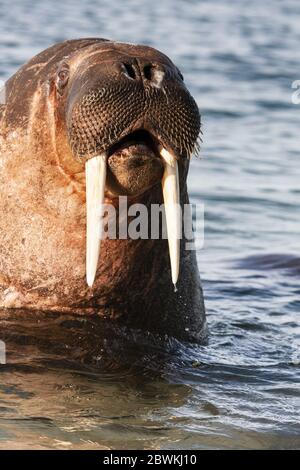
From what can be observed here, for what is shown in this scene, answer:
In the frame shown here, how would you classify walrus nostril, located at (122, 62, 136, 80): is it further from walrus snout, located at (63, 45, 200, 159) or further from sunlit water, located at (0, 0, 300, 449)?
sunlit water, located at (0, 0, 300, 449)

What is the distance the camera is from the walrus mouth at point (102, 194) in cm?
618

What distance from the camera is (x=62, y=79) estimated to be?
677 centimetres

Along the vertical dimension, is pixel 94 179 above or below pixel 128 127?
below

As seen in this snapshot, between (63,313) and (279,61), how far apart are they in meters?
14.5

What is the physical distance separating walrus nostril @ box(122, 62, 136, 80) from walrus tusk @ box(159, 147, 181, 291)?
425 mm

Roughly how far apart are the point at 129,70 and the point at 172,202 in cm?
75

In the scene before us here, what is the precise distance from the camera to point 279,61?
2092cm

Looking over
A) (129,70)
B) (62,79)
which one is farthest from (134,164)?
(62,79)

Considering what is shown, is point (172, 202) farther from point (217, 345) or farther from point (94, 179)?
point (217, 345)

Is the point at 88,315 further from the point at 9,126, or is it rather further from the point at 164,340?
the point at 9,126

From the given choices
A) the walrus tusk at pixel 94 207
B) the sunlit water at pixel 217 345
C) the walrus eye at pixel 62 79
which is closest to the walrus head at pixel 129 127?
the walrus tusk at pixel 94 207

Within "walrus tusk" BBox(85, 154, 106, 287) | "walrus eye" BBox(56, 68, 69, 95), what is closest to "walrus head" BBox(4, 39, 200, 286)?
"walrus tusk" BBox(85, 154, 106, 287)

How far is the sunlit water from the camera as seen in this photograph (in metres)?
6.04

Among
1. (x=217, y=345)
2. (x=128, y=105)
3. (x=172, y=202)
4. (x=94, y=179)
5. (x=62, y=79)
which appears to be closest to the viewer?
(x=128, y=105)
